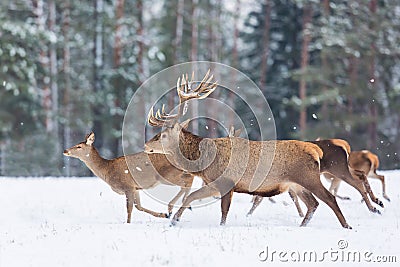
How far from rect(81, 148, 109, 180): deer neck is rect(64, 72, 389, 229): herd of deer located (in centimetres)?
2

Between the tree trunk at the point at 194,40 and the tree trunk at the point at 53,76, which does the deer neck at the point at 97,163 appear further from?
the tree trunk at the point at 194,40

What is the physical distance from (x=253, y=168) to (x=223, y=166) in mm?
455

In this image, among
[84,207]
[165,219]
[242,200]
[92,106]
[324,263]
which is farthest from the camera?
[92,106]

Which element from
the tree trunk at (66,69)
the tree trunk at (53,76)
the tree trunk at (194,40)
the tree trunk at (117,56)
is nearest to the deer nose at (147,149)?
the tree trunk at (117,56)

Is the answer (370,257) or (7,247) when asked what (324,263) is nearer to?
(370,257)

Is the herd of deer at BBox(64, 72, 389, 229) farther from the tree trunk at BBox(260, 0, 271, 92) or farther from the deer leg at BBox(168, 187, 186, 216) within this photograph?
the tree trunk at BBox(260, 0, 271, 92)

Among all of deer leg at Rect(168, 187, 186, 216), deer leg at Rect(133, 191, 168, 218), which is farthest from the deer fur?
deer leg at Rect(168, 187, 186, 216)

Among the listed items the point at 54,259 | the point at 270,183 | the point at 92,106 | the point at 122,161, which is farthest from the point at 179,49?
the point at 54,259

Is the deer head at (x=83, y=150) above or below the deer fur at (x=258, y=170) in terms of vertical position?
below

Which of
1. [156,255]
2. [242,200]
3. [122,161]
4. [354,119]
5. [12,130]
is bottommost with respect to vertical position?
[12,130]

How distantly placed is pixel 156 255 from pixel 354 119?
1901 centimetres

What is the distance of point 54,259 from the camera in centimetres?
702

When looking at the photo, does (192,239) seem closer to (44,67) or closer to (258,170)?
(258,170)

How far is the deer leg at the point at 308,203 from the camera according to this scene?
31.1 feet
